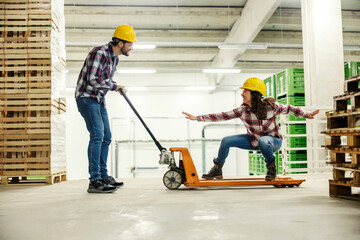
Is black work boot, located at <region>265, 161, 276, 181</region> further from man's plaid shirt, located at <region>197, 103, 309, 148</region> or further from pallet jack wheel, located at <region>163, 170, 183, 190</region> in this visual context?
pallet jack wheel, located at <region>163, 170, 183, 190</region>

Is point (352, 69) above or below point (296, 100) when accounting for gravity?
above

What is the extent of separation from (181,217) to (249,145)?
2804 mm

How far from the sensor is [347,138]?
3916mm

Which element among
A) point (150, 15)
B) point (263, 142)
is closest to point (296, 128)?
point (263, 142)

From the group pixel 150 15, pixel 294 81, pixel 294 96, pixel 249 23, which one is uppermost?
pixel 150 15

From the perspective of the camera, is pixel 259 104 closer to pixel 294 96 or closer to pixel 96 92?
pixel 96 92

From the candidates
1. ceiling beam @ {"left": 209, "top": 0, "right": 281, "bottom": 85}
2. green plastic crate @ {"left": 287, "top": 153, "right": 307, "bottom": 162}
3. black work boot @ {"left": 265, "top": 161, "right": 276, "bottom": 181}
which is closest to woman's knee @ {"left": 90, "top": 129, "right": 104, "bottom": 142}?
black work boot @ {"left": 265, "top": 161, "right": 276, "bottom": 181}

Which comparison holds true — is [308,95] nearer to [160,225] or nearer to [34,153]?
[34,153]

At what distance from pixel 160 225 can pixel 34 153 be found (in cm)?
432

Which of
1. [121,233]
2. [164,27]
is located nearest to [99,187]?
[121,233]

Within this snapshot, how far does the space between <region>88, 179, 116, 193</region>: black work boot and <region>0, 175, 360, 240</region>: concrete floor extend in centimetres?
32

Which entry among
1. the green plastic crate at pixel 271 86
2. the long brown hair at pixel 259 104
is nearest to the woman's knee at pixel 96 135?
the long brown hair at pixel 259 104

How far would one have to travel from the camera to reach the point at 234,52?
15180 millimetres

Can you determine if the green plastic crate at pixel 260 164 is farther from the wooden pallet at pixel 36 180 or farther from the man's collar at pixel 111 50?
the man's collar at pixel 111 50
